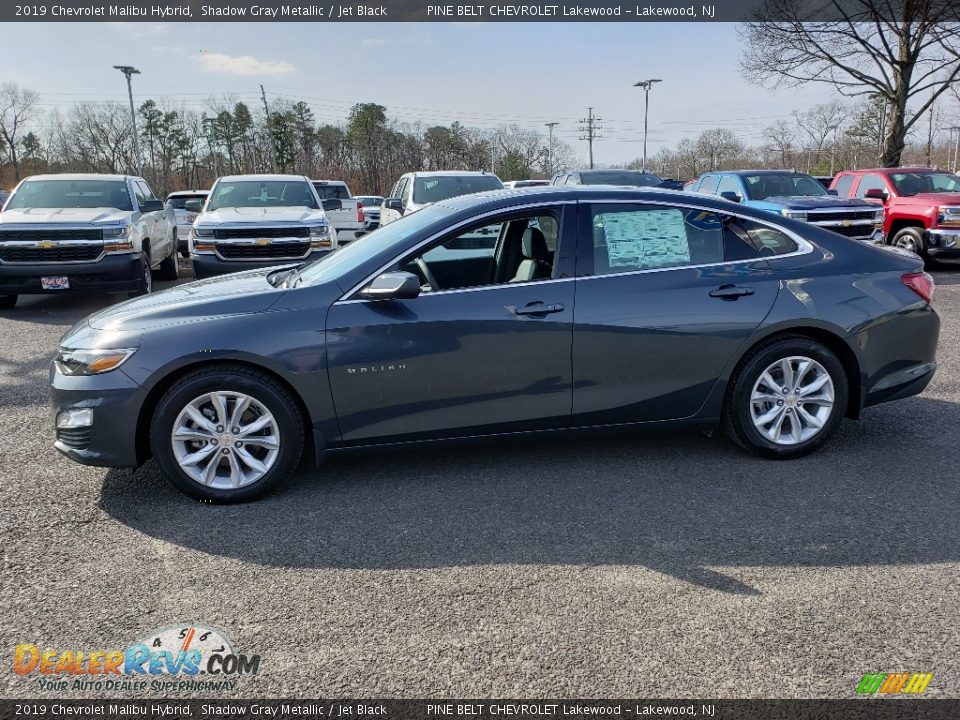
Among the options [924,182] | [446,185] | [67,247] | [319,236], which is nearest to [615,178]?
[446,185]

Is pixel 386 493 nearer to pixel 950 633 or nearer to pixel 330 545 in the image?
pixel 330 545

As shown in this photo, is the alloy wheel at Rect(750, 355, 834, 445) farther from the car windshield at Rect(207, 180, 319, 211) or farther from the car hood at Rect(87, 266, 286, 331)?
the car windshield at Rect(207, 180, 319, 211)

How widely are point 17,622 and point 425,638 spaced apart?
1.59m

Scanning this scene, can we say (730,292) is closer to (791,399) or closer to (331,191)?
(791,399)

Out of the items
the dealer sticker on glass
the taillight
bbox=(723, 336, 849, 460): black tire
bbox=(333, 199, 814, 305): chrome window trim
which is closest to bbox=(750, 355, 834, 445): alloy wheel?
bbox=(723, 336, 849, 460): black tire

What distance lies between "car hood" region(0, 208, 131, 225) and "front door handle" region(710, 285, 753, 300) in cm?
908

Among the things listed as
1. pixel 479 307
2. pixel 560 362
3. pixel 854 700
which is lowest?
pixel 854 700

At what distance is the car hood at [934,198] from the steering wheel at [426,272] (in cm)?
1217

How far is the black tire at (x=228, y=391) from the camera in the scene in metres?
4.04

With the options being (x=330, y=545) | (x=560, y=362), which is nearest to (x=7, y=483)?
(x=330, y=545)

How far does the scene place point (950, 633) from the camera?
9.44 feet

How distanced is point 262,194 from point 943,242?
11529 mm

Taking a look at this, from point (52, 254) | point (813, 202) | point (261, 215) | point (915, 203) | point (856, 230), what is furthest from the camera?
point (915, 203)

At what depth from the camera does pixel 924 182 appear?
571 inches
